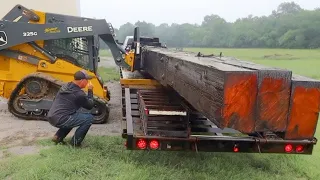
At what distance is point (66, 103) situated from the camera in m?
6.11

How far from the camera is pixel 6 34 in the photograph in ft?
27.1

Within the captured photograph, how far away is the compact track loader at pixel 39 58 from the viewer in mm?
8305

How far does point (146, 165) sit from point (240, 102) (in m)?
2.12

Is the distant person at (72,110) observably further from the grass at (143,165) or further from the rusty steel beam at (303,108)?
the rusty steel beam at (303,108)

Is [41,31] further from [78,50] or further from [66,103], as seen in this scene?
[66,103]

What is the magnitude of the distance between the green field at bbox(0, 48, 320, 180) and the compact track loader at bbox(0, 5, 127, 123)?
2.22m

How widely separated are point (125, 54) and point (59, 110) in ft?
12.6

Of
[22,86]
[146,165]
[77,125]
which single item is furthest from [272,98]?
[22,86]

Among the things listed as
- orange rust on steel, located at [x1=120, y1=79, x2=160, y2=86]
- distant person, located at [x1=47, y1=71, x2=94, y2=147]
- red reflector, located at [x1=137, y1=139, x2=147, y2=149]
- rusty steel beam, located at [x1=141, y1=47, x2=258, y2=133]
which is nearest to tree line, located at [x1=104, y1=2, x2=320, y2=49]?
orange rust on steel, located at [x1=120, y1=79, x2=160, y2=86]

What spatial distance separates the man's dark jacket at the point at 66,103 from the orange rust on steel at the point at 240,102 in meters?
3.18

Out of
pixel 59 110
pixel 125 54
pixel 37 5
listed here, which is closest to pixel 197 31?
pixel 37 5

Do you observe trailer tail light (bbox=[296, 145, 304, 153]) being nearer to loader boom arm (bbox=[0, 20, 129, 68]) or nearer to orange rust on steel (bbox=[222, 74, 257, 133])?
orange rust on steel (bbox=[222, 74, 257, 133])

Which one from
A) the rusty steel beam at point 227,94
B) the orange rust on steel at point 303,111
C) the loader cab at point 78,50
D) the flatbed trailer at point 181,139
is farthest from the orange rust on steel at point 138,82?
the orange rust on steel at point 303,111

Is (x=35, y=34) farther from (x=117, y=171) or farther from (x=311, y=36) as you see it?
(x=311, y=36)
